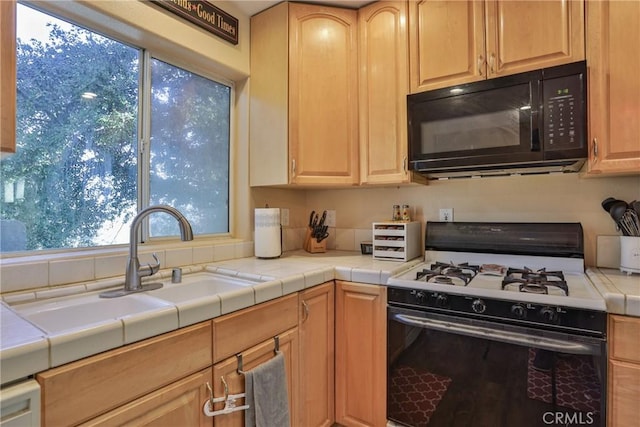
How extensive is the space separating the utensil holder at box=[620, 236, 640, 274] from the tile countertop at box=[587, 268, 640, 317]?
1.2 inches

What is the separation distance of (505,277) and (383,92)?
1.17 meters

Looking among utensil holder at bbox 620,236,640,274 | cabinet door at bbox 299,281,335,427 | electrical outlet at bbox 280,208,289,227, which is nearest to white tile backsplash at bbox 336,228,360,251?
electrical outlet at bbox 280,208,289,227

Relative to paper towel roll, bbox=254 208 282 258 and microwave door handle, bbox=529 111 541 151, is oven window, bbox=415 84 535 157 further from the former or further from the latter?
paper towel roll, bbox=254 208 282 258

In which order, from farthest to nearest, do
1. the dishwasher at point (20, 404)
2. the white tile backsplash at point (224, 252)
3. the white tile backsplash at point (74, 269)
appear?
1. the white tile backsplash at point (224, 252)
2. the white tile backsplash at point (74, 269)
3. the dishwasher at point (20, 404)

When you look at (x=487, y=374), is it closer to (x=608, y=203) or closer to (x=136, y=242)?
(x=608, y=203)

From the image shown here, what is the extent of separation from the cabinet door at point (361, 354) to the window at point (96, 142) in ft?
3.14

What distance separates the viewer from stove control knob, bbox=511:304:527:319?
120 cm

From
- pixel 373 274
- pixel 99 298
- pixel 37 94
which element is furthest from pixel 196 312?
pixel 37 94

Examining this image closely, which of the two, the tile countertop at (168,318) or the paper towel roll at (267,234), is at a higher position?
the paper towel roll at (267,234)

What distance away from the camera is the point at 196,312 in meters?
1.01

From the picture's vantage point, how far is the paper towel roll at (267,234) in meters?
1.89

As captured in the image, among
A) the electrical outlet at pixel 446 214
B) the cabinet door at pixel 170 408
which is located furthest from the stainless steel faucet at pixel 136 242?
the electrical outlet at pixel 446 214

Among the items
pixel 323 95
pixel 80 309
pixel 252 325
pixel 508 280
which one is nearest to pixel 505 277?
pixel 508 280

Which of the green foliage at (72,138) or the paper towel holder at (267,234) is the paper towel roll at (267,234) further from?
the green foliage at (72,138)
